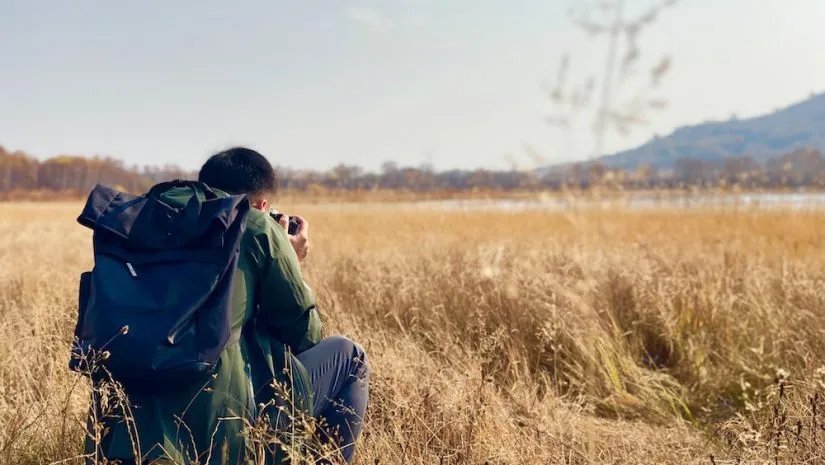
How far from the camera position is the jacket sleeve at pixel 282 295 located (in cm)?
185

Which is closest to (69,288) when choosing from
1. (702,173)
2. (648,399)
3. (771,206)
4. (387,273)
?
(387,273)

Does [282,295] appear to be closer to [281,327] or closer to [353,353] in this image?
[281,327]

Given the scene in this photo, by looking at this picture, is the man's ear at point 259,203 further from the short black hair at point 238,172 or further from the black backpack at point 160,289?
the black backpack at point 160,289

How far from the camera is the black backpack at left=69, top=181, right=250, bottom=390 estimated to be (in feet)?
5.39

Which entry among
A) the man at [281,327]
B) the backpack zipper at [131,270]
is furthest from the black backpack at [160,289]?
the man at [281,327]

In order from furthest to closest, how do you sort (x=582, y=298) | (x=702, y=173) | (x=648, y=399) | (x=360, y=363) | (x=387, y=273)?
1. (x=702, y=173)
2. (x=387, y=273)
3. (x=582, y=298)
4. (x=648, y=399)
5. (x=360, y=363)

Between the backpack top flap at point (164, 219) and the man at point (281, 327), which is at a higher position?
the backpack top flap at point (164, 219)

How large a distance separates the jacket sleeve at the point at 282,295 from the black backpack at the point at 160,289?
0.13m

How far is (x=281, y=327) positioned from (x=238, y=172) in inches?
21.3

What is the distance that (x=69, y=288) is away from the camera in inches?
173

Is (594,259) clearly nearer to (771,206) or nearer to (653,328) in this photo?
(653,328)

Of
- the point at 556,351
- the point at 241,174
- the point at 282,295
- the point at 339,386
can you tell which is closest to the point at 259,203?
the point at 241,174

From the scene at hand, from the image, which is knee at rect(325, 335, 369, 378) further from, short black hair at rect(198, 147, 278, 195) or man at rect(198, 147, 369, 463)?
short black hair at rect(198, 147, 278, 195)

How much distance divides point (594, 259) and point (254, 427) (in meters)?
3.70
